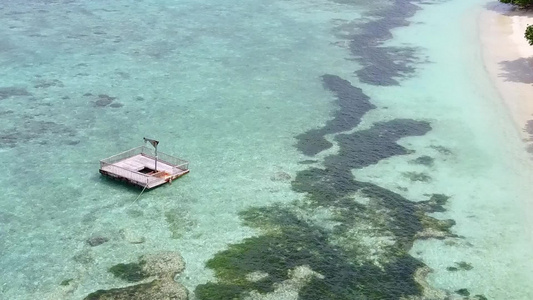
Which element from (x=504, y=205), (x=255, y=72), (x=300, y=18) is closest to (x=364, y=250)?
(x=504, y=205)

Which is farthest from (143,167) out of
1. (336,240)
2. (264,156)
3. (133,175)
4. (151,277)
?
(336,240)

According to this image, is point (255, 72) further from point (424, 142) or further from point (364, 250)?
point (364, 250)

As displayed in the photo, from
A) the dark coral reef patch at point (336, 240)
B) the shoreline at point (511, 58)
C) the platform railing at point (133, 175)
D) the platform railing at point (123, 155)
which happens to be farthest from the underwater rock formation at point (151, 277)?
the shoreline at point (511, 58)

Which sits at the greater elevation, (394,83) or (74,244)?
(394,83)

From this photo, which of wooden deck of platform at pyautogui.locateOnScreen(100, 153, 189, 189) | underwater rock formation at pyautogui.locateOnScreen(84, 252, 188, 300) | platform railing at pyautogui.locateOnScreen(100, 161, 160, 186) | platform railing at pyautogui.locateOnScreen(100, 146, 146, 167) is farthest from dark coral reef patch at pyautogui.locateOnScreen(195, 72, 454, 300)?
platform railing at pyautogui.locateOnScreen(100, 146, 146, 167)

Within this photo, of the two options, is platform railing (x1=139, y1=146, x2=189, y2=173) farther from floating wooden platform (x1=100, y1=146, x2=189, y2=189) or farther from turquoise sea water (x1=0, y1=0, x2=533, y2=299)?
turquoise sea water (x1=0, y1=0, x2=533, y2=299)
